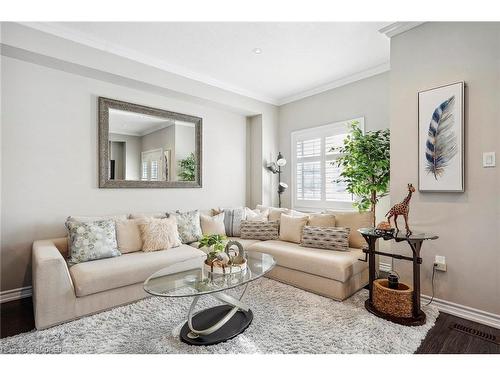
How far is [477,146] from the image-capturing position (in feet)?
7.23

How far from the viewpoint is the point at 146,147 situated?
366cm

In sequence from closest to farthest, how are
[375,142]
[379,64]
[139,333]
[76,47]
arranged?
[139,333]
[76,47]
[375,142]
[379,64]

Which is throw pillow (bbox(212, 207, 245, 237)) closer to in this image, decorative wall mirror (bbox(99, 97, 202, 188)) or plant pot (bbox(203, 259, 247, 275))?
decorative wall mirror (bbox(99, 97, 202, 188))

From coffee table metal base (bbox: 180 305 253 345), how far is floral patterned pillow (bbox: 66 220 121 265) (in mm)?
1202

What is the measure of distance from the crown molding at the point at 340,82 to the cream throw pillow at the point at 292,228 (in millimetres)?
2141

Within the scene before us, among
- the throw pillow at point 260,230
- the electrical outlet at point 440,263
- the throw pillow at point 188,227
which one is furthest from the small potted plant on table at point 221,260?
the electrical outlet at point 440,263

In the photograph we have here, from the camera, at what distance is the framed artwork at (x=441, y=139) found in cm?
228

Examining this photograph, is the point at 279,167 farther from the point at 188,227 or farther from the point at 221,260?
the point at 221,260

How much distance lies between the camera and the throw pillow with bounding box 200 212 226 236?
367cm

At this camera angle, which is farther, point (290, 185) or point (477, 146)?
point (290, 185)

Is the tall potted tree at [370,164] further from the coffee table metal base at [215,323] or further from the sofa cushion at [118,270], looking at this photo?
the sofa cushion at [118,270]
